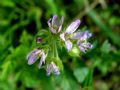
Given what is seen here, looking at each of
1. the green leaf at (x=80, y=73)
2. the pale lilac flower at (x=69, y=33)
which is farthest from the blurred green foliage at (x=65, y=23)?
the pale lilac flower at (x=69, y=33)

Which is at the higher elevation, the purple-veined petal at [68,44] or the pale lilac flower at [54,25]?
the pale lilac flower at [54,25]

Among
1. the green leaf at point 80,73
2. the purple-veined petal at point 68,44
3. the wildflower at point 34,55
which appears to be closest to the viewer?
the purple-veined petal at point 68,44

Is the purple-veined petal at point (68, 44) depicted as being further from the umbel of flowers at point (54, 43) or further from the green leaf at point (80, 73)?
the green leaf at point (80, 73)

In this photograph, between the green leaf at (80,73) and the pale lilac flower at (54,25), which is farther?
the green leaf at (80,73)

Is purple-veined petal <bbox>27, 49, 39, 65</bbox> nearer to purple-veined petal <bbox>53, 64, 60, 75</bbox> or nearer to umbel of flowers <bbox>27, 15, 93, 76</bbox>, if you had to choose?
umbel of flowers <bbox>27, 15, 93, 76</bbox>

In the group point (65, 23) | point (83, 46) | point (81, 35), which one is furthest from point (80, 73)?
point (65, 23)

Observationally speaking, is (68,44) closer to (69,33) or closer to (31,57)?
(69,33)

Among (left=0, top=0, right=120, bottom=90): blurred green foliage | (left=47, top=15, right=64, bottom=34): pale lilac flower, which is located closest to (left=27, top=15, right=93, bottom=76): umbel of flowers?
(left=47, top=15, right=64, bottom=34): pale lilac flower

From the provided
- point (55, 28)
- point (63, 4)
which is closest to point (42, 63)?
point (55, 28)
